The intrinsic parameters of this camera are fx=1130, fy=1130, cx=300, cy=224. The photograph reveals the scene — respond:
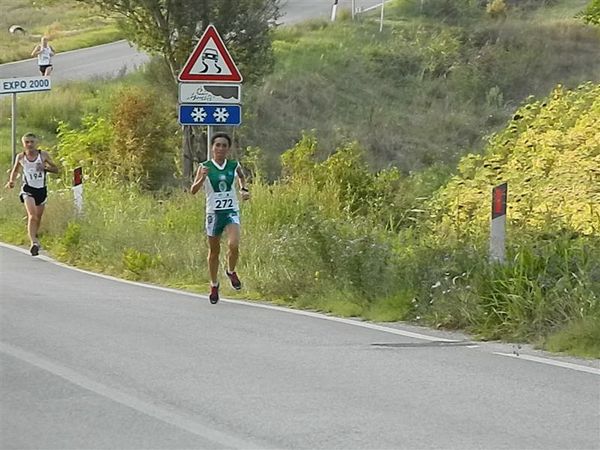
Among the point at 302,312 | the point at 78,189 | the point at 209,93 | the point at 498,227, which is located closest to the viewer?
the point at 498,227

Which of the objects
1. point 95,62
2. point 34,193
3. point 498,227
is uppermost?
point 95,62

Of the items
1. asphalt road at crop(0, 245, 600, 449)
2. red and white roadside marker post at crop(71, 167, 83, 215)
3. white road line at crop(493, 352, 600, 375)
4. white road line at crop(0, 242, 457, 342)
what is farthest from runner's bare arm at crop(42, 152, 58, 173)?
white road line at crop(493, 352, 600, 375)

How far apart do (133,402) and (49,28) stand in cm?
5334

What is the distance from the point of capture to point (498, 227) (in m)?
11.1

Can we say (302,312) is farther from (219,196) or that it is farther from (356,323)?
(219,196)

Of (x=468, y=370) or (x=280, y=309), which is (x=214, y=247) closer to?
(x=280, y=309)

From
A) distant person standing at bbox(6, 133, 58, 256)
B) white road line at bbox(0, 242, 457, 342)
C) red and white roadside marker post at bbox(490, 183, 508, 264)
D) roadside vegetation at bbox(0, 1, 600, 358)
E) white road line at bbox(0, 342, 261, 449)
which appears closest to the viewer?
white road line at bbox(0, 342, 261, 449)

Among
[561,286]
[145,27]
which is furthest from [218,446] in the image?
[145,27]

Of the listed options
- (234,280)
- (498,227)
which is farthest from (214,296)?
(498,227)

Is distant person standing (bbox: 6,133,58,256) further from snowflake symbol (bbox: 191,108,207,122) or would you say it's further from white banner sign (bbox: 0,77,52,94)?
white banner sign (bbox: 0,77,52,94)

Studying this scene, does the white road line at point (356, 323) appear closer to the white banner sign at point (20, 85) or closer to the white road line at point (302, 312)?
the white road line at point (302, 312)

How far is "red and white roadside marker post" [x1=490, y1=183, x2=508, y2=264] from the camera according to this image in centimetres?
1107

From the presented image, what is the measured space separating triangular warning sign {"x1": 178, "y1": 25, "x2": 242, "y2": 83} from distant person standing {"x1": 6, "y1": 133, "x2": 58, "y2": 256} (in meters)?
4.07

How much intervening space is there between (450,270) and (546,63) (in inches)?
1211
